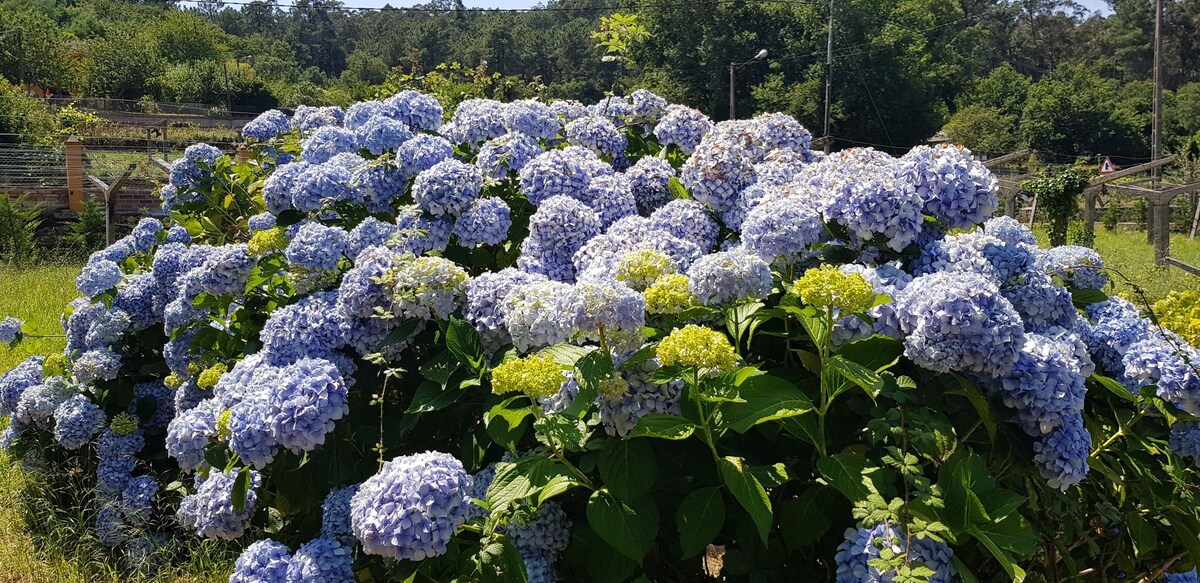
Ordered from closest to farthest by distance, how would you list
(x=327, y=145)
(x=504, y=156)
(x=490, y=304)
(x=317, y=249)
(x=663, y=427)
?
(x=663, y=427) < (x=490, y=304) < (x=317, y=249) < (x=504, y=156) < (x=327, y=145)

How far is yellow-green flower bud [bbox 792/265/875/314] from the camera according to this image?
1.68 meters

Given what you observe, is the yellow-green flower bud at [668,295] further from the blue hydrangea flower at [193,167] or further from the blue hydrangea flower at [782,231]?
the blue hydrangea flower at [193,167]

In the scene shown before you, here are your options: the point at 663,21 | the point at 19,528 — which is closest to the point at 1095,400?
the point at 19,528

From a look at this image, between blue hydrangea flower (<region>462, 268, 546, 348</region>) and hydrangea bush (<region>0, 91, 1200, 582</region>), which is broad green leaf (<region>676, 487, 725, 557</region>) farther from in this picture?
blue hydrangea flower (<region>462, 268, 546, 348</region>)

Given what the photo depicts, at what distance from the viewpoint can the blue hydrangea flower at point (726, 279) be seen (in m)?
1.88

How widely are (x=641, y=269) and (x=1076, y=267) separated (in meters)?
1.30

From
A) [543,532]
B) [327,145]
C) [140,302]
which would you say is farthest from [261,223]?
[543,532]

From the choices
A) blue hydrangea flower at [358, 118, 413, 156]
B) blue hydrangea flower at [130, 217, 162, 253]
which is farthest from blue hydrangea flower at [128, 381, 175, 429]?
blue hydrangea flower at [358, 118, 413, 156]

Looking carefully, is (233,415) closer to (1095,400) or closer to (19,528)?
(1095,400)

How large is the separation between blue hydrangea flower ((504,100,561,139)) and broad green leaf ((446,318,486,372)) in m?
1.39

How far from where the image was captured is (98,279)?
158 inches

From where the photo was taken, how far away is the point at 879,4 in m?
59.9

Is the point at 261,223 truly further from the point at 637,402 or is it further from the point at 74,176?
the point at 74,176

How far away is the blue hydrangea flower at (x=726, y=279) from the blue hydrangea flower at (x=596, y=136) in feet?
5.32
